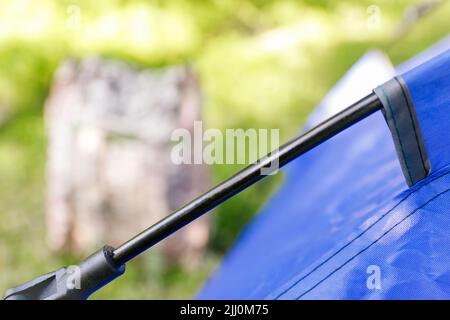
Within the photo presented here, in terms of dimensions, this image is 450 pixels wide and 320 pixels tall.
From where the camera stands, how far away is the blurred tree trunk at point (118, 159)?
10.4 feet

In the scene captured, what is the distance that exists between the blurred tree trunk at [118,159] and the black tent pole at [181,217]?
95.5 inches

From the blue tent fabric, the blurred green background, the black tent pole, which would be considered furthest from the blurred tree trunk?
the black tent pole

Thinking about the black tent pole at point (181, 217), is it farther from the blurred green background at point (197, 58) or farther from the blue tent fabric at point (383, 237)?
the blurred green background at point (197, 58)

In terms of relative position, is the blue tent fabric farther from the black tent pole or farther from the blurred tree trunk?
the blurred tree trunk

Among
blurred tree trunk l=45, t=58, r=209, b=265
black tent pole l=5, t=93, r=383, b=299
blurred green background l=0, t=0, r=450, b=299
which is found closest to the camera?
black tent pole l=5, t=93, r=383, b=299

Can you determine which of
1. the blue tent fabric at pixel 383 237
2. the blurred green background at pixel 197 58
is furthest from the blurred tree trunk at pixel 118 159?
the blue tent fabric at pixel 383 237

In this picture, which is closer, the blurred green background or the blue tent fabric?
the blue tent fabric

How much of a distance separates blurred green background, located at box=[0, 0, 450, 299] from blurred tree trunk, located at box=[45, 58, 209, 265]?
0.16 metres

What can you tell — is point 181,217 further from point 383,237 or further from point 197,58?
point 197,58

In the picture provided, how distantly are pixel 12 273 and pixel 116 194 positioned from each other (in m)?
0.69

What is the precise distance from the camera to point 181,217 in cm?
71

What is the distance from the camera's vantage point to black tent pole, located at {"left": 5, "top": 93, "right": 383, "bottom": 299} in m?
0.71
